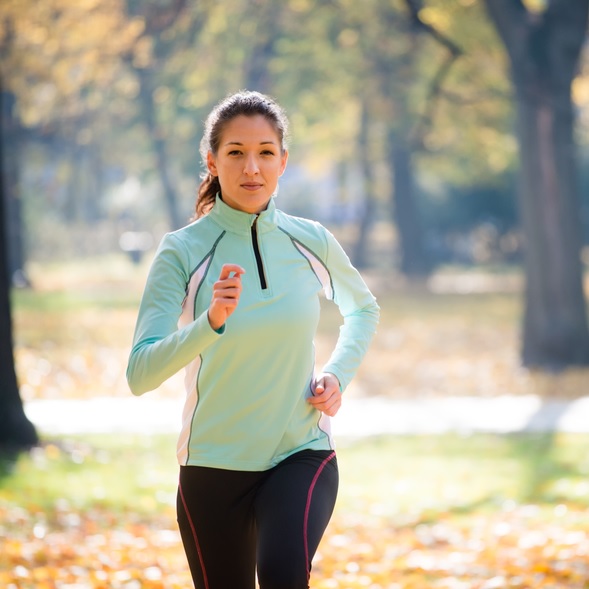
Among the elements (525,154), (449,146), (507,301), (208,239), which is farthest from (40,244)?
(208,239)

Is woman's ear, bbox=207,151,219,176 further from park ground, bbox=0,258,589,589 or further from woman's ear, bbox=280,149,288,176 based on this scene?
park ground, bbox=0,258,589,589

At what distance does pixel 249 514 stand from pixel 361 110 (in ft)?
101

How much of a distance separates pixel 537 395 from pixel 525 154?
354 centimetres

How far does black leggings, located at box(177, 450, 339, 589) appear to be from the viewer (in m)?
3.56

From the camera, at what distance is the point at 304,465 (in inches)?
145

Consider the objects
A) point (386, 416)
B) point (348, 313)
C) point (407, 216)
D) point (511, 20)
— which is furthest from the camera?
point (407, 216)

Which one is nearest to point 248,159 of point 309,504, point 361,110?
point 309,504

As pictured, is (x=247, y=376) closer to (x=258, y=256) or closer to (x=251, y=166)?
(x=258, y=256)

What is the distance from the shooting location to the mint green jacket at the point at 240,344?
3561mm

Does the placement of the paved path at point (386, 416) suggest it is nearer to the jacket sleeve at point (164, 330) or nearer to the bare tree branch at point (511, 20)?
the bare tree branch at point (511, 20)

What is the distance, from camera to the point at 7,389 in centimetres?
1039

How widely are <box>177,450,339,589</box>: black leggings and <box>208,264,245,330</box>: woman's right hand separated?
0.58 m

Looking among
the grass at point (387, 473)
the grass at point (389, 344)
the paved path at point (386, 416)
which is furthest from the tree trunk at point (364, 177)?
the grass at point (387, 473)

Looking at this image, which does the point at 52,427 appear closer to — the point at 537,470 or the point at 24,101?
the point at 537,470
